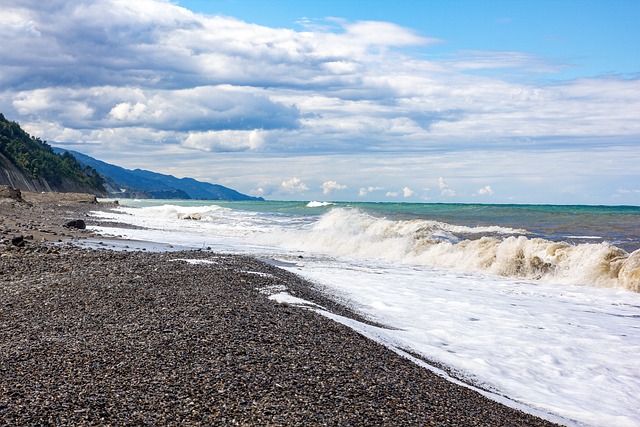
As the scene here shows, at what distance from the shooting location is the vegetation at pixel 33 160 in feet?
376

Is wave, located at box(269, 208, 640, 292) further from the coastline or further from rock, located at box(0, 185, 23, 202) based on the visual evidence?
rock, located at box(0, 185, 23, 202)

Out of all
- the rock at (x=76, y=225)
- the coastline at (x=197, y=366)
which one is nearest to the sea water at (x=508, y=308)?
the coastline at (x=197, y=366)

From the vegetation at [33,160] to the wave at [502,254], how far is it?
3773 inches

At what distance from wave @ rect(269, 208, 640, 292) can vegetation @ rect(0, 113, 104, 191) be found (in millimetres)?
95836

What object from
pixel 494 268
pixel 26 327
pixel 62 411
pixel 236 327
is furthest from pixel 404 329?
pixel 494 268

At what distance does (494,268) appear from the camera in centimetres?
2159

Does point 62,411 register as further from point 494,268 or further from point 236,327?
point 494,268

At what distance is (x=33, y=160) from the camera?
394 ft

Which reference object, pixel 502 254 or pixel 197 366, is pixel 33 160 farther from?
pixel 197 366

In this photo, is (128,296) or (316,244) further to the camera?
(316,244)

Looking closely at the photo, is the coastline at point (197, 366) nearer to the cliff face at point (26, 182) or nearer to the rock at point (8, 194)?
the rock at point (8, 194)

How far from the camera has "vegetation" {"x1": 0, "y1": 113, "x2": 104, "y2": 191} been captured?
114625 mm

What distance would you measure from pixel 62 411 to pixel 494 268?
18.4m

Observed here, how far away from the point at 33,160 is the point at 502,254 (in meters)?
117
